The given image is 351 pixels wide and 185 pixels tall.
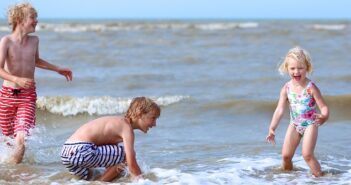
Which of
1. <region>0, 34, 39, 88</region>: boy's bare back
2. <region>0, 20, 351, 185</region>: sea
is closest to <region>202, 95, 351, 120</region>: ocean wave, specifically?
<region>0, 20, 351, 185</region>: sea

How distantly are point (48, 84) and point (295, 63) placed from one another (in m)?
7.67

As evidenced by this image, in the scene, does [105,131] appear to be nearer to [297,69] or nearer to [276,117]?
[276,117]

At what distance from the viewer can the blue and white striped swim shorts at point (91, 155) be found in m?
4.78

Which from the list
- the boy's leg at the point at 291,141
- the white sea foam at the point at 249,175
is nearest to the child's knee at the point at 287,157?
the boy's leg at the point at 291,141

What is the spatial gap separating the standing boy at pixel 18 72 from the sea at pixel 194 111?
25 centimetres

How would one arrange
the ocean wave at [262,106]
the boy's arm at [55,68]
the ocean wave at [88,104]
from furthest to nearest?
the ocean wave at [88,104]
the ocean wave at [262,106]
the boy's arm at [55,68]

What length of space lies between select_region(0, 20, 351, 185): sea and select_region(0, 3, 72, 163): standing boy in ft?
0.81

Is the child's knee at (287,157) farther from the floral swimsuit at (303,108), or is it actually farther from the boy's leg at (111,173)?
the boy's leg at (111,173)

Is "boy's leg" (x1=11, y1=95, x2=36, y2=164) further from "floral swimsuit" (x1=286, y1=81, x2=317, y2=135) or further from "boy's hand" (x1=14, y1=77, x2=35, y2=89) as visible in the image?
"floral swimsuit" (x1=286, y1=81, x2=317, y2=135)

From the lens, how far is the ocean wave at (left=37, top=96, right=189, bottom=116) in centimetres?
962

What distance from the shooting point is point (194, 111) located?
Answer: 9133 millimetres

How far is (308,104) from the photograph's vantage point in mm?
5207

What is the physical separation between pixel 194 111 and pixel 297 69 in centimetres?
405

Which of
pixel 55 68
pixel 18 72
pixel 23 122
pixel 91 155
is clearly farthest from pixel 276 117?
pixel 18 72
